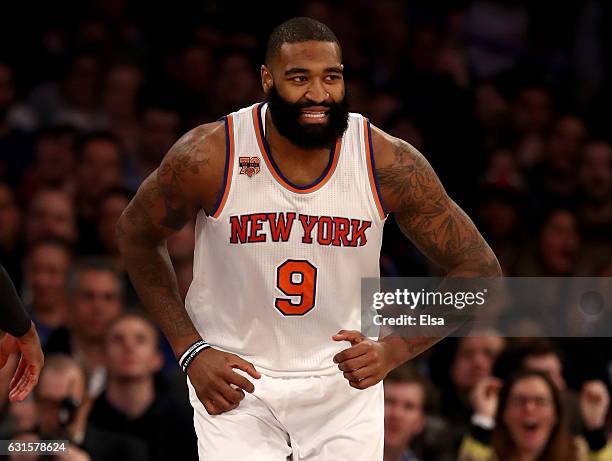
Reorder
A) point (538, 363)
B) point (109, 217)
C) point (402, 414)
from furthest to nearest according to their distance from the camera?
point (109, 217), point (538, 363), point (402, 414)

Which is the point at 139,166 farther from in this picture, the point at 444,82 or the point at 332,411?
the point at 332,411

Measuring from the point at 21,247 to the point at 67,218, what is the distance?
30 cm

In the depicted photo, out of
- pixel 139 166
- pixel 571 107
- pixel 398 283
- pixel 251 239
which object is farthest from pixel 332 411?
pixel 571 107

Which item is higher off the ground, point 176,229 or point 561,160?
point 561,160

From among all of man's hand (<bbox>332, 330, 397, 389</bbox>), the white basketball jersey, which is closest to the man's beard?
the white basketball jersey

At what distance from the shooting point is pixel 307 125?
3951 mm

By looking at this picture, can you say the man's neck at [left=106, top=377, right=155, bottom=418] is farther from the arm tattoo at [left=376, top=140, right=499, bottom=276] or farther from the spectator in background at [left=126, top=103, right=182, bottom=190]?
the spectator in background at [left=126, top=103, right=182, bottom=190]

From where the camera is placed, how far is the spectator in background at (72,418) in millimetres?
5191

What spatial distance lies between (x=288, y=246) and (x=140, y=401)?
1.87m

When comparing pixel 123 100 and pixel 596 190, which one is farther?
pixel 123 100

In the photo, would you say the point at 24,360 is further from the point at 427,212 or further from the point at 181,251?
the point at 181,251

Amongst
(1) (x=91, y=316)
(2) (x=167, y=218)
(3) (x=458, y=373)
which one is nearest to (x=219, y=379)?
(2) (x=167, y=218)

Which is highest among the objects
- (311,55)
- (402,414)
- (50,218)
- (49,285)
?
(50,218)

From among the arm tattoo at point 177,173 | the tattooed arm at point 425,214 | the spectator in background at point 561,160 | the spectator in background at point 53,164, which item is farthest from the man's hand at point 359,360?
the spectator in background at point 561,160
